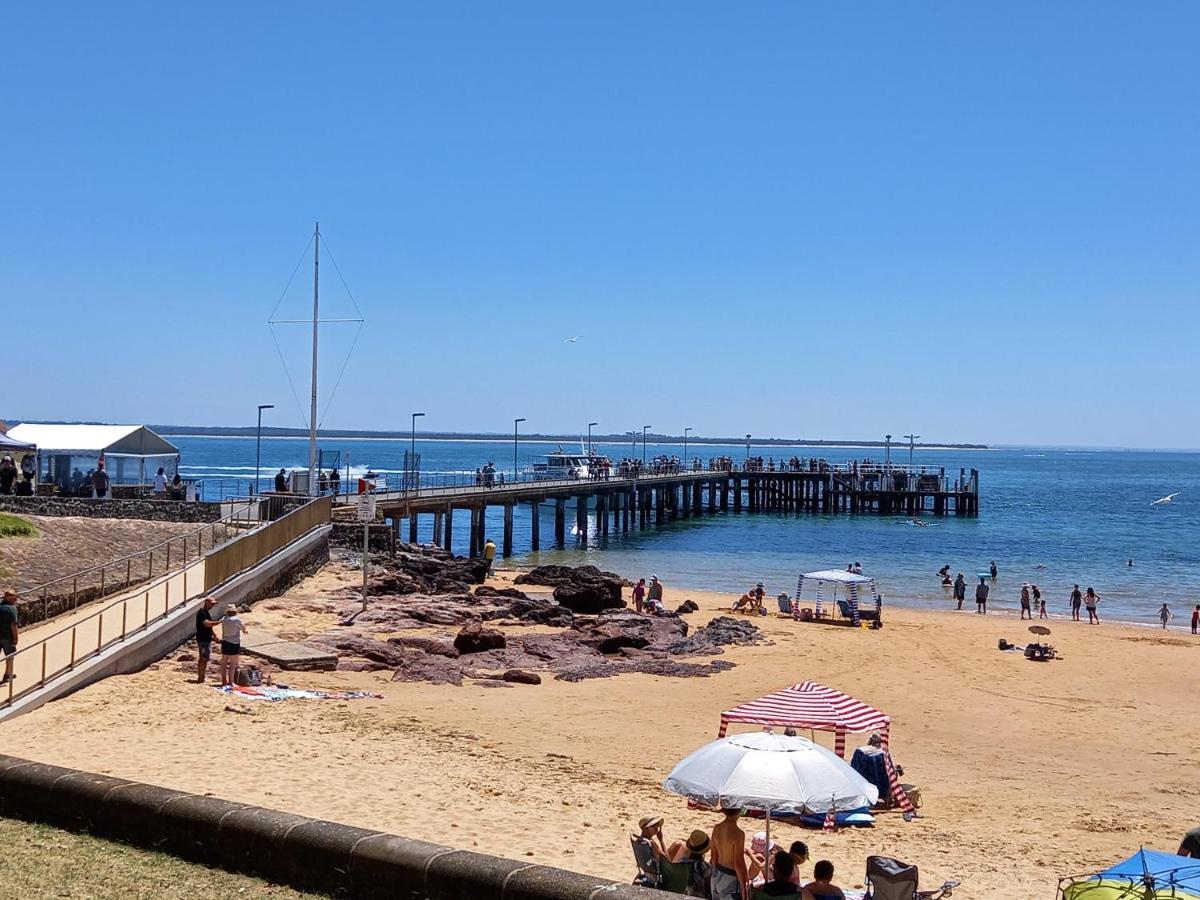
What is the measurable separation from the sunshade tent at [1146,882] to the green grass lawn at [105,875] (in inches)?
210

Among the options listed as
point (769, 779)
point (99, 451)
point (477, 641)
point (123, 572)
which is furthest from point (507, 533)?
point (769, 779)

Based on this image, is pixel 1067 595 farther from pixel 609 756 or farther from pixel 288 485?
pixel 609 756

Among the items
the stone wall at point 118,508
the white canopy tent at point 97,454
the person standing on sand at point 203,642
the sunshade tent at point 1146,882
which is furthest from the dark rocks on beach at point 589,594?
the sunshade tent at point 1146,882

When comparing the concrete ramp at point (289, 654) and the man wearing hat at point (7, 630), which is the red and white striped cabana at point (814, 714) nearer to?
the concrete ramp at point (289, 654)

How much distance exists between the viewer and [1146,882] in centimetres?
790

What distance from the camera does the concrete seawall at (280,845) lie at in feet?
21.9

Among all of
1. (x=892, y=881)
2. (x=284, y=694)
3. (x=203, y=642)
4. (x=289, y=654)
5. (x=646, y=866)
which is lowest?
(x=284, y=694)

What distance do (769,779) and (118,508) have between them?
2317 cm

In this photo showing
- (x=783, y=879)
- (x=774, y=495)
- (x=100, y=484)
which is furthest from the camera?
(x=774, y=495)

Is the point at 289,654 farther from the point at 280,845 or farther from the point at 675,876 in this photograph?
the point at 280,845

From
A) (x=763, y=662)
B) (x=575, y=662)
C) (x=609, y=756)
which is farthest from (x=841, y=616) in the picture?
(x=609, y=756)

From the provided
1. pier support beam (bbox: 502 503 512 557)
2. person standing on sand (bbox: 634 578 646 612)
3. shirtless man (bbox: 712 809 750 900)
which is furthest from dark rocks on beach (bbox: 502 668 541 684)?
pier support beam (bbox: 502 503 512 557)

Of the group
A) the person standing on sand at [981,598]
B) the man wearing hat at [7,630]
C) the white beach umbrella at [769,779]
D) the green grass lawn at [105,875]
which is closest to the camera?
the green grass lawn at [105,875]

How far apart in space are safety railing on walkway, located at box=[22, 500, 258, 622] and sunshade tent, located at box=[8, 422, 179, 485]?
6.63 m
